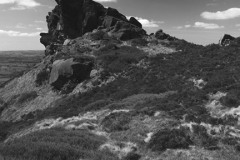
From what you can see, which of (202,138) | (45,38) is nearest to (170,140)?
(202,138)

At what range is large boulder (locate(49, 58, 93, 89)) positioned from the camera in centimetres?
3222

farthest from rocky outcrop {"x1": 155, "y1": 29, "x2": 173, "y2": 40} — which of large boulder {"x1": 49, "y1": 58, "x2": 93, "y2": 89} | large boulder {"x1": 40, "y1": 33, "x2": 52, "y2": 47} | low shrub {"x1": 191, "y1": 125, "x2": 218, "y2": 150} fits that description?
low shrub {"x1": 191, "y1": 125, "x2": 218, "y2": 150}

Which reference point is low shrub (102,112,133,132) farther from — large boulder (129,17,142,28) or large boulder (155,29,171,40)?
large boulder (129,17,142,28)

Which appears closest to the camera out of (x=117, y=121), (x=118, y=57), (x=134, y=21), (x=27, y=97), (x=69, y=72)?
(x=117, y=121)

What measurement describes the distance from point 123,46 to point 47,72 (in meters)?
18.5

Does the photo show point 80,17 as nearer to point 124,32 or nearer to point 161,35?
point 124,32

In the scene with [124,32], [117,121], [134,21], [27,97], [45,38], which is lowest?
[27,97]

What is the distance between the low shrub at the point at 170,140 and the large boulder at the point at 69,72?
2294 centimetres

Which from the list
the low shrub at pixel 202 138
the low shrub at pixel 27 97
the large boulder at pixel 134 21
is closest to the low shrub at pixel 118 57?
the low shrub at pixel 27 97

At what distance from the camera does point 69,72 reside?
107 ft

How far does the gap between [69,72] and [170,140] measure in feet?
82.5

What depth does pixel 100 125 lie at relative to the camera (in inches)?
617

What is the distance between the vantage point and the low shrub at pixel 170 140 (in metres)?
10.4

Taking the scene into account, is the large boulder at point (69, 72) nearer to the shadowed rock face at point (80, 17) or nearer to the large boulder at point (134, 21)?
the shadowed rock face at point (80, 17)
